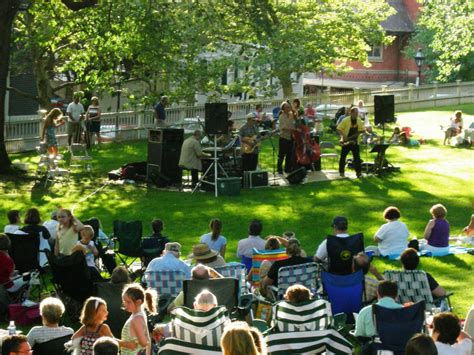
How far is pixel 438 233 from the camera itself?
645 inches

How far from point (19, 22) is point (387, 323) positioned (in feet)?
79.7

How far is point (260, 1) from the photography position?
25.4 m

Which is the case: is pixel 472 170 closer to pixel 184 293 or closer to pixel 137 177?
pixel 137 177

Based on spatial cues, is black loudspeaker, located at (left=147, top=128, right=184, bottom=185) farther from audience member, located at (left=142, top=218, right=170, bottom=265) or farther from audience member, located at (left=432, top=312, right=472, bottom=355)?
audience member, located at (left=432, top=312, right=472, bottom=355)

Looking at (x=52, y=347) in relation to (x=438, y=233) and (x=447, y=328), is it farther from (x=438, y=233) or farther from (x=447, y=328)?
(x=438, y=233)

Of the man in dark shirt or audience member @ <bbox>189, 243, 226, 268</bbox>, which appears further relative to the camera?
audience member @ <bbox>189, 243, 226, 268</bbox>

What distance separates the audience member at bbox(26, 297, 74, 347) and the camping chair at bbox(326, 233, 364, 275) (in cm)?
447

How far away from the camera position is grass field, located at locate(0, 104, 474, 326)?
62.6 feet

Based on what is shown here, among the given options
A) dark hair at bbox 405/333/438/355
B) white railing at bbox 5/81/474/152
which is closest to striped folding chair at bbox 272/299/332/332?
dark hair at bbox 405/333/438/355

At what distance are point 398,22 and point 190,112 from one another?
1152 inches

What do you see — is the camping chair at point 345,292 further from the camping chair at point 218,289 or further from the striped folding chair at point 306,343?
the striped folding chair at point 306,343

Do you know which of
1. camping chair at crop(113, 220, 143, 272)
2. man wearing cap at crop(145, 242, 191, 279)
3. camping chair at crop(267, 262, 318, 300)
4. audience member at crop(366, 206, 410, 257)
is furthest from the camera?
audience member at crop(366, 206, 410, 257)

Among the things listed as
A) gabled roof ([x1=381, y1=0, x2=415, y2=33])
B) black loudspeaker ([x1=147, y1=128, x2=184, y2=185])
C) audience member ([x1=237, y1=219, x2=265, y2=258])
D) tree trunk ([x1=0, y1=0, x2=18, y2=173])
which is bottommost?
audience member ([x1=237, y1=219, x2=265, y2=258])

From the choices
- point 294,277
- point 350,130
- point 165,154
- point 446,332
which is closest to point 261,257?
point 294,277
